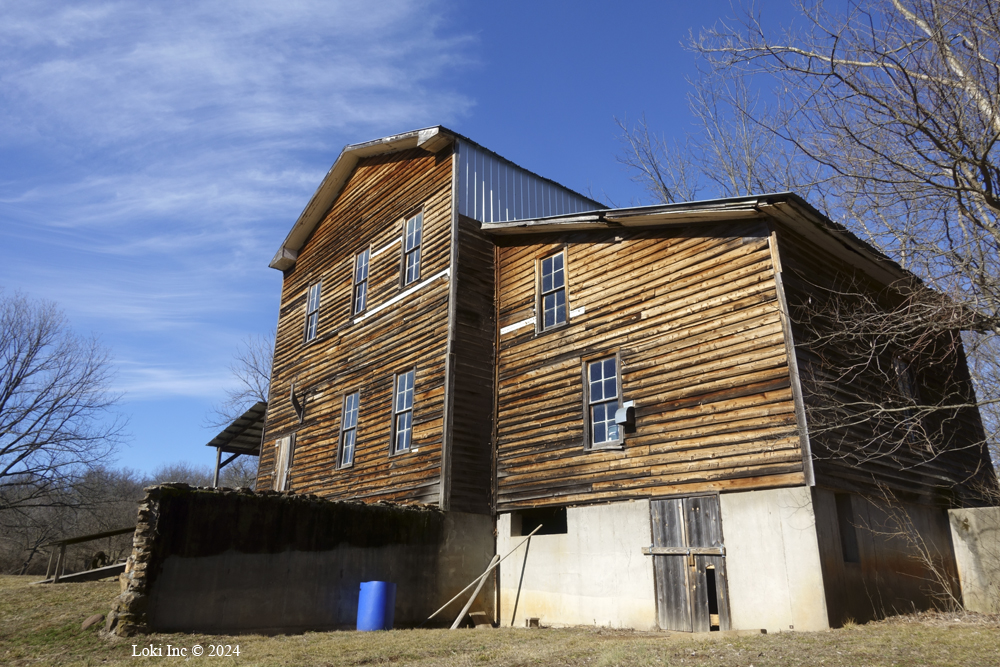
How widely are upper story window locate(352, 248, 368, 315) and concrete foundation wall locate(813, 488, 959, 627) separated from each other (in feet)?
42.1

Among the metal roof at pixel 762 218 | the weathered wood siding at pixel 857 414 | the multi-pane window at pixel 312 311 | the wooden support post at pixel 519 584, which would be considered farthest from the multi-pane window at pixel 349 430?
the weathered wood siding at pixel 857 414

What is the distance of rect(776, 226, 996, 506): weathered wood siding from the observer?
34.9ft

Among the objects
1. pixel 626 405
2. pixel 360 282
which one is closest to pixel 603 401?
pixel 626 405

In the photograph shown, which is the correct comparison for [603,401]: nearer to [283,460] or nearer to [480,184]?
[480,184]

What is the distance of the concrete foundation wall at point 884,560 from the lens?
9945 millimetres

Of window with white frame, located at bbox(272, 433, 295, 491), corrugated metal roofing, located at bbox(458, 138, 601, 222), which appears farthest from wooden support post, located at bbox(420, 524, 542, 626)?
window with white frame, located at bbox(272, 433, 295, 491)

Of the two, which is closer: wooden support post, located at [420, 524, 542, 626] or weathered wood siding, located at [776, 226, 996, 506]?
weathered wood siding, located at [776, 226, 996, 506]

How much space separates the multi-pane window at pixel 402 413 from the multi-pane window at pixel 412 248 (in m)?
2.62

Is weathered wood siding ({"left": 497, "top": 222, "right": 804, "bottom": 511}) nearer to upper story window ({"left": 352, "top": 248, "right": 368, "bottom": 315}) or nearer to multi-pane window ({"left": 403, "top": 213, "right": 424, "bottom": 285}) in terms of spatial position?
multi-pane window ({"left": 403, "top": 213, "right": 424, "bottom": 285})

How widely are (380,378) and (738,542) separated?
971cm

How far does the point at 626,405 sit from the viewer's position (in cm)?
1249

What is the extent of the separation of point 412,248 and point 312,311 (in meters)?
5.38

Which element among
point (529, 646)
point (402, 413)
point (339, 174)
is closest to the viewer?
point (529, 646)

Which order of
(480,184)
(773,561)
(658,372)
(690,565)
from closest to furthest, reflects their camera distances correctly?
(773,561), (690,565), (658,372), (480,184)
